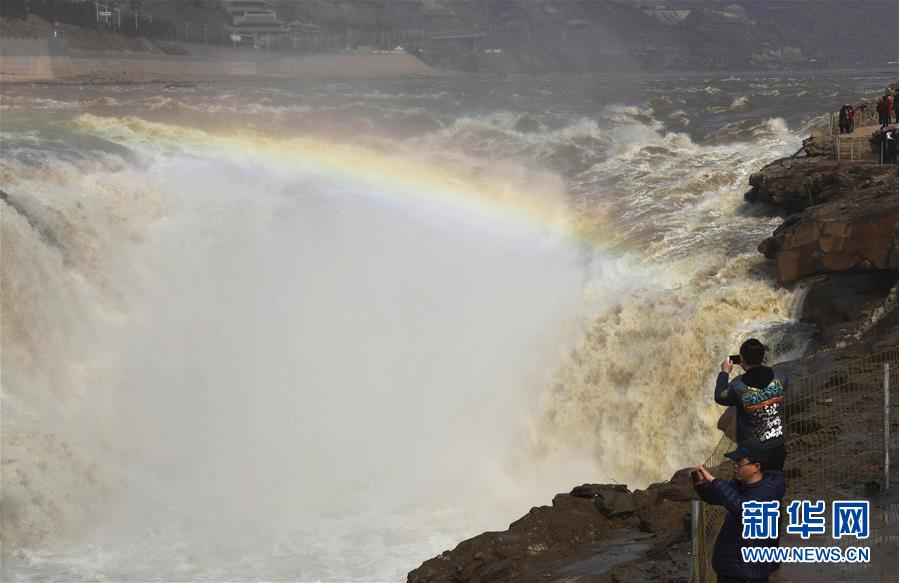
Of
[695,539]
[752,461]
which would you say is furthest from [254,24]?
[752,461]

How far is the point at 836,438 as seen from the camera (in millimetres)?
11961

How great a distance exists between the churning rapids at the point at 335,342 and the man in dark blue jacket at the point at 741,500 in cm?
990

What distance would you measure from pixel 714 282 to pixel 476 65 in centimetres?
9174

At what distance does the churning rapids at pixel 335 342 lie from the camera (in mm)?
18672

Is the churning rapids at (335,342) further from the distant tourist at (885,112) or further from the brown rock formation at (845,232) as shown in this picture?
the distant tourist at (885,112)

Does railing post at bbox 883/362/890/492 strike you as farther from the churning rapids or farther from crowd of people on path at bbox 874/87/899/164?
crowd of people on path at bbox 874/87/899/164

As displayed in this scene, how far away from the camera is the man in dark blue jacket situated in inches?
272

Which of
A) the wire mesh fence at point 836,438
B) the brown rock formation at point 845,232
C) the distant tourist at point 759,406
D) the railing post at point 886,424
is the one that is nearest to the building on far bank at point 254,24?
the brown rock formation at point 845,232

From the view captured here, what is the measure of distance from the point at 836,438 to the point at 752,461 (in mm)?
5343

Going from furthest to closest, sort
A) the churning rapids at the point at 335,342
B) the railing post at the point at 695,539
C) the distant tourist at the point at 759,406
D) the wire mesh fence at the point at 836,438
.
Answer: the churning rapids at the point at 335,342, the wire mesh fence at the point at 836,438, the railing post at the point at 695,539, the distant tourist at the point at 759,406

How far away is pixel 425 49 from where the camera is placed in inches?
4331

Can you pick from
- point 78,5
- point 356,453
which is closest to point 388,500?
point 356,453

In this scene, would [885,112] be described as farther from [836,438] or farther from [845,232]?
[836,438]

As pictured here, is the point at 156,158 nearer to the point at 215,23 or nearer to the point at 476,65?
the point at 215,23
